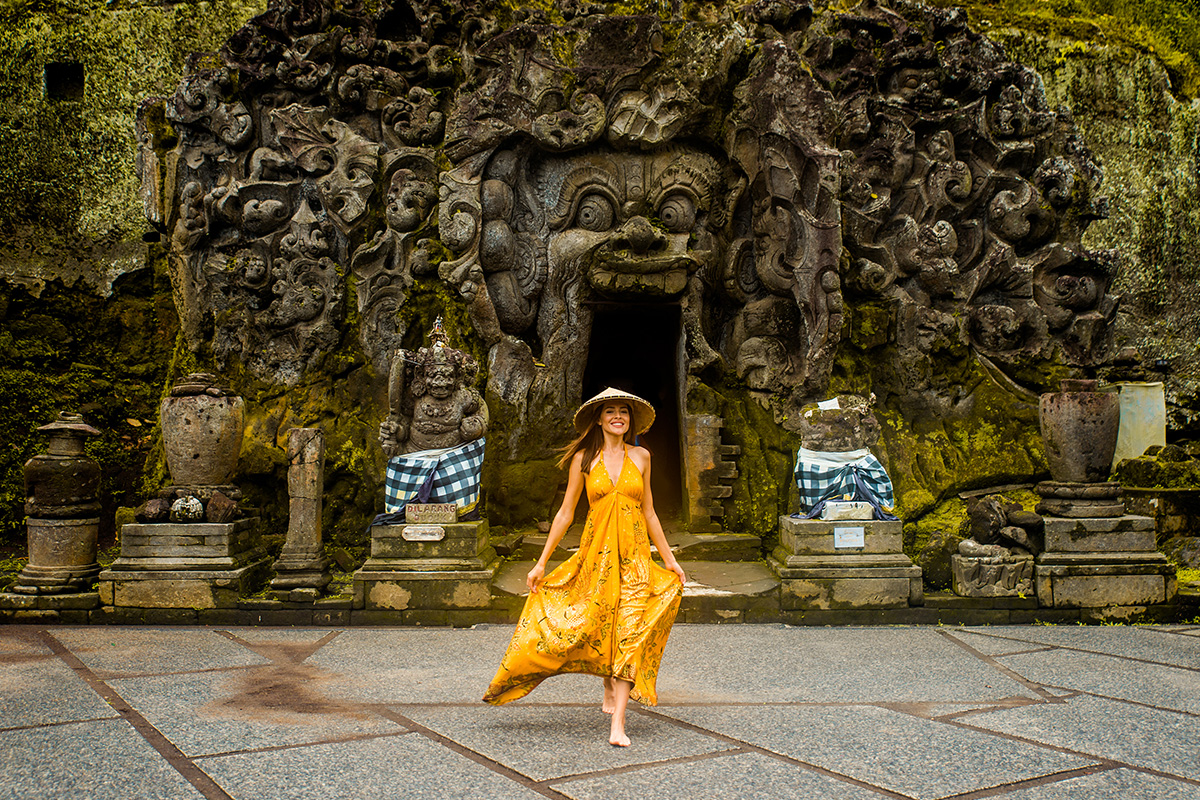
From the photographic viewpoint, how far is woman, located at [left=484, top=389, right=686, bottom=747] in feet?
11.8

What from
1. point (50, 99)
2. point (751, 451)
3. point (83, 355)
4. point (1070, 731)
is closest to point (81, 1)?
point (50, 99)

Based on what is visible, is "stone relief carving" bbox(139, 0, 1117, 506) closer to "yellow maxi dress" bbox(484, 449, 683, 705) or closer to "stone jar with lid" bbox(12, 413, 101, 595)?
"stone jar with lid" bbox(12, 413, 101, 595)

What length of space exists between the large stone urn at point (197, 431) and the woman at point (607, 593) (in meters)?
3.99

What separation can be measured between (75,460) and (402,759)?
4.67m

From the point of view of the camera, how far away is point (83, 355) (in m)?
10.9

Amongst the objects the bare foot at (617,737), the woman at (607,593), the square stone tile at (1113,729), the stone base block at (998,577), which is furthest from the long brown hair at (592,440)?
the stone base block at (998,577)

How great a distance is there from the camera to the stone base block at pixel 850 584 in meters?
6.38

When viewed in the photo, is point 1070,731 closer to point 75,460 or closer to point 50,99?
point 75,460

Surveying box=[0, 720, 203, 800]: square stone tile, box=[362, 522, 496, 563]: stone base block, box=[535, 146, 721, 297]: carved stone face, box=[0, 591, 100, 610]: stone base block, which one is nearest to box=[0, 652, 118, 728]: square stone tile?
box=[0, 720, 203, 800]: square stone tile

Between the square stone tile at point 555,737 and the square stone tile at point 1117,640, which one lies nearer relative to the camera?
the square stone tile at point 555,737

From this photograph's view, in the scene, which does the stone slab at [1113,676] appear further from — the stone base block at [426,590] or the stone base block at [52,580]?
the stone base block at [52,580]

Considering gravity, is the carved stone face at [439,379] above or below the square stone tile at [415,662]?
above

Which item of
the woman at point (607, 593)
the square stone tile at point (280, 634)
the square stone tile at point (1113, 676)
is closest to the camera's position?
the woman at point (607, 593)

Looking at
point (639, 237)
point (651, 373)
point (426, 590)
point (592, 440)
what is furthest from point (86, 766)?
point (651, 373)
